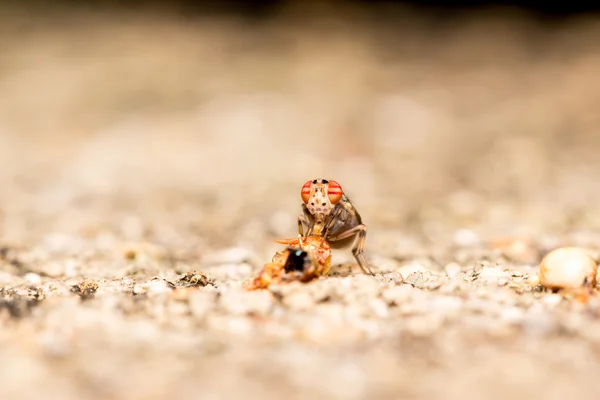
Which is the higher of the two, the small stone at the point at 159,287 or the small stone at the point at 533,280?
the small stone at the point at 159,287

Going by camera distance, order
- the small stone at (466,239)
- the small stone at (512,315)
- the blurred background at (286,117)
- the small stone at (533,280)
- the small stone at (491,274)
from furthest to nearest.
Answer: the blurred background at (286,117) → the small stone at (466,239) → the small stone at (491,274) → the small stone at (533,280) → the small stone at (512,315)

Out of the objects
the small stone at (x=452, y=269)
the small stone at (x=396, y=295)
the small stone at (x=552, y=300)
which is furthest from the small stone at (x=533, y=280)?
the small stone at (x=396, y=295)

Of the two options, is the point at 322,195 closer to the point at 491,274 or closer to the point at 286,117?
the point at 491,274

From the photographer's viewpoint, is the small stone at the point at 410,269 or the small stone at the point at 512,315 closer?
the small stone at the point at 512,315

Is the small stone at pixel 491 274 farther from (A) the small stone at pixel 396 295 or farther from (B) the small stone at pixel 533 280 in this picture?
(A) the small stone at pixel 396 295

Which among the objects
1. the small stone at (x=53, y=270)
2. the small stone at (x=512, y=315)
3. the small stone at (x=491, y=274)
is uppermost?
the small stone at (x=53, y=270)

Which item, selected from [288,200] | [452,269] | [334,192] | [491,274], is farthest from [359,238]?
[288,200]

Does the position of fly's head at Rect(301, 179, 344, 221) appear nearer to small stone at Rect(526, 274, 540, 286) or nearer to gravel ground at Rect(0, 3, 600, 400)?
gravel ground at Rect(0, 3, 600, 400)

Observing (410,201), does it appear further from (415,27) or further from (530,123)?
(415,27)
